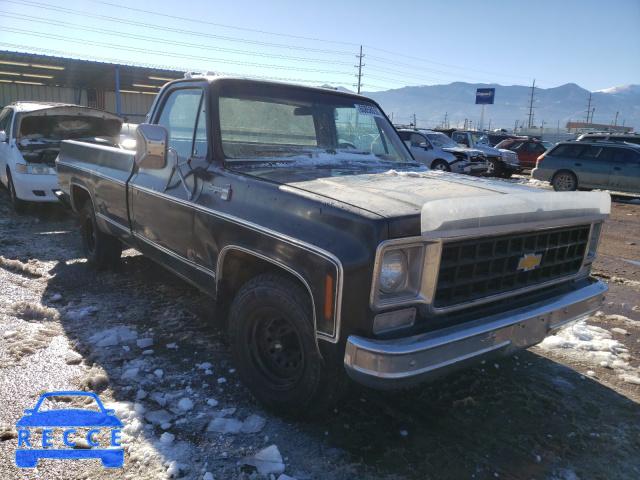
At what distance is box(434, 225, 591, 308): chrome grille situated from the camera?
243 centimetres

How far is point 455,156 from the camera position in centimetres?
1534

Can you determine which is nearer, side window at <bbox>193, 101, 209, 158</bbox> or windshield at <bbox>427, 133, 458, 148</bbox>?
side window at <bbox>193, 101, 209, 158</bbox>

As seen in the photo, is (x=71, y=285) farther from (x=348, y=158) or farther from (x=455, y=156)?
(x=455, y=156)

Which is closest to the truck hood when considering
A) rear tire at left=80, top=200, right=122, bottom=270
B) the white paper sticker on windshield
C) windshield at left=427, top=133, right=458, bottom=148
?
the white paper sticker on windshield

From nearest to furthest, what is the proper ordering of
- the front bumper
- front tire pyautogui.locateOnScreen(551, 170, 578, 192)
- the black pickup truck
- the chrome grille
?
the front bumper
the black pickup truck
the chrome grille
front tire pyautogui.locateOnScreen(551, 170, 578, 192)

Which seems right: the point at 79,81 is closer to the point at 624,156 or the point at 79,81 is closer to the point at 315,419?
the point at 624,156

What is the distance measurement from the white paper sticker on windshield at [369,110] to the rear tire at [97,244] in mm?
2978

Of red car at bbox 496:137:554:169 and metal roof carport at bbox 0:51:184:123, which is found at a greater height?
metal roof carport at bbox 0:51:184:123

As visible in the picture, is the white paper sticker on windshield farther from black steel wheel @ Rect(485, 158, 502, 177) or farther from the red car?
the red car

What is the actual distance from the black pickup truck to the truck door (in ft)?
0.06

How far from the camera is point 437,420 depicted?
116 inches

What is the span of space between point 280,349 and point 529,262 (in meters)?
1.51

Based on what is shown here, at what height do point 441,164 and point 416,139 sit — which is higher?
point 416,139

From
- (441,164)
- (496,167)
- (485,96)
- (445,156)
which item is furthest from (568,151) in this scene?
(485,96)
